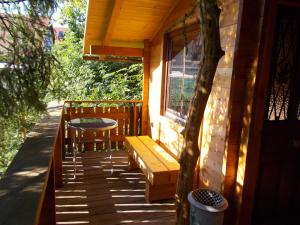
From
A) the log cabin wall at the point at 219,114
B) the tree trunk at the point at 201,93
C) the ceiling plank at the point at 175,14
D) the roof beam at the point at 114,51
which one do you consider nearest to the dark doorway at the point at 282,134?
the log cabin wall at the point at 219,114

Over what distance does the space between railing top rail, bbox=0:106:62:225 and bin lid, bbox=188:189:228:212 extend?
4.04ft

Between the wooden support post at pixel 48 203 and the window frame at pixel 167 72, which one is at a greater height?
the window frame at pixel 167 72

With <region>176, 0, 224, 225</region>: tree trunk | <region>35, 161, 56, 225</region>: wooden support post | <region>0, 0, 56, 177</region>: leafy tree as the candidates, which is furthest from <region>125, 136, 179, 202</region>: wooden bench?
<region>0, 0, 56, 177</region>: leafy tree

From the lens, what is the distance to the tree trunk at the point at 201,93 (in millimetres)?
1945

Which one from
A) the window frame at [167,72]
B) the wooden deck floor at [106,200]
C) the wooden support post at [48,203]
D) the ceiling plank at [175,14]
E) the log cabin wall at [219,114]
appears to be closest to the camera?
the wooden support post at [48,203]

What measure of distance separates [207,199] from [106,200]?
1.50 m

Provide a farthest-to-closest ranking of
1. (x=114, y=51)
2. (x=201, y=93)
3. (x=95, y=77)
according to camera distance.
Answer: (x=95, y=77) → (x=114, y=51) → (x=201, y=93)

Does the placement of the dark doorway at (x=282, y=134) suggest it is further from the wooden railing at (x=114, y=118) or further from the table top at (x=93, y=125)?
the wooden railing at (x=114, y=118)

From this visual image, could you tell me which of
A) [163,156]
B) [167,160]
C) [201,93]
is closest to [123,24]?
[163,156]

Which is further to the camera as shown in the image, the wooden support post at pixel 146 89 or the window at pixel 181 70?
the wooden support post at pixel 146 89

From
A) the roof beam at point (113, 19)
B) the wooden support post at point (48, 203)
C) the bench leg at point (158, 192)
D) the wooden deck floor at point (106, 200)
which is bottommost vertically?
the wooden deck floor at point (106, 200)

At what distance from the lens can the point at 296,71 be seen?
247cm

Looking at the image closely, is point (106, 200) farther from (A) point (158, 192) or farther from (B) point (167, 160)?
(B) point (167, 160)

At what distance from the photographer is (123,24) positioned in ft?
14.9
